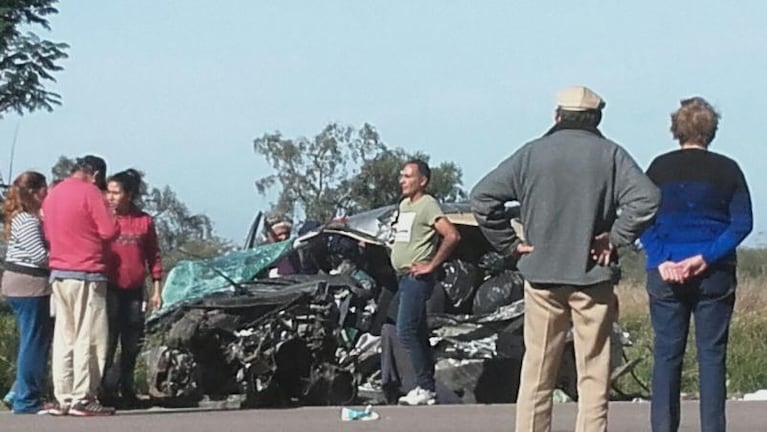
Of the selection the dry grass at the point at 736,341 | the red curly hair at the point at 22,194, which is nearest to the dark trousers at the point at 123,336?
the red curly hair at the point at 22,194

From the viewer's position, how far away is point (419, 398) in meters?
12.6

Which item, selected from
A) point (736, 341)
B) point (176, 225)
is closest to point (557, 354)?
point (736, 341)

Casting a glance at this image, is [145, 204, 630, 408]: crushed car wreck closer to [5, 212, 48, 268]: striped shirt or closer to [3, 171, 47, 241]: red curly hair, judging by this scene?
[5, 212, 48, 268]: striped shirt

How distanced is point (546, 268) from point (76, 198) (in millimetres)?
4614

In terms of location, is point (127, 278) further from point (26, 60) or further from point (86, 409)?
point (26, 60)

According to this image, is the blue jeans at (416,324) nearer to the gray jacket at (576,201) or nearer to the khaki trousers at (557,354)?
the khaki trousers at (557,354)

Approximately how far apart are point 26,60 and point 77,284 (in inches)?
938

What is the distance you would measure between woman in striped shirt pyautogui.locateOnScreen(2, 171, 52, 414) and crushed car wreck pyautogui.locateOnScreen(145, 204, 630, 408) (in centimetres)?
→ 95

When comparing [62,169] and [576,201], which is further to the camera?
[62,169]

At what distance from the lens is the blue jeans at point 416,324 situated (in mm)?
12555

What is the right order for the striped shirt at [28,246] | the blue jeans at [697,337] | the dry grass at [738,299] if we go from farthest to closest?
1. the dry grass at [738,299]
2. the striped shirt at [28,246]
3. the blue jeans at [697,337]

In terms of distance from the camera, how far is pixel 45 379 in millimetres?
12805

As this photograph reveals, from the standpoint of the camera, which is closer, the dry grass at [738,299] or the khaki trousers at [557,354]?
the khaki trousers at [557,354]

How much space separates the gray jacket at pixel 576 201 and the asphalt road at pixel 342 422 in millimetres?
2931
